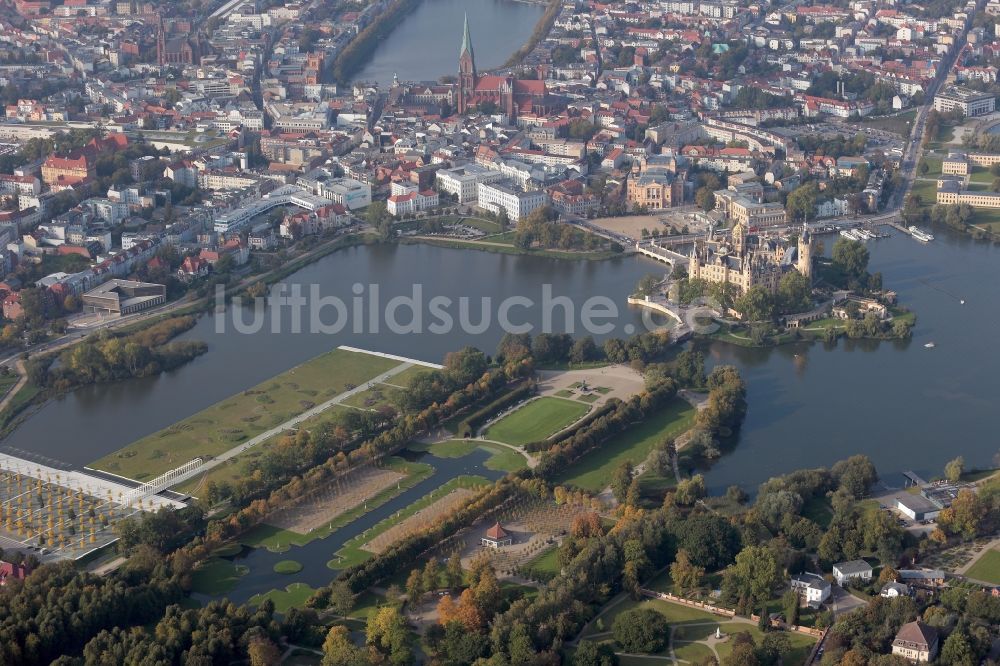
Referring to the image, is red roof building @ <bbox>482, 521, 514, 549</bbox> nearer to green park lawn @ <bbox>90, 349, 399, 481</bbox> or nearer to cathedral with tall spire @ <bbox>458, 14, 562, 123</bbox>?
green park lawn @ <bbox>90, 349, 399, 481</bbox>

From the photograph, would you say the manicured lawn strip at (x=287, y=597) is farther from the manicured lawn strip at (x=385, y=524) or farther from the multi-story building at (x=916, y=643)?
the multi-story building at (x=916, y=643)

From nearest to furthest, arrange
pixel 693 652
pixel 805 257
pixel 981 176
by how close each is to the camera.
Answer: pixel 693 652
pixel 805 257
pixel 981 176

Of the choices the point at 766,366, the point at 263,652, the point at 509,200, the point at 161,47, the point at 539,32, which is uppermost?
the point at 539,32

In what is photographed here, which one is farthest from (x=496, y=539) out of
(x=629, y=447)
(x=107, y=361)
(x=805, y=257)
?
(x=805, y=257)

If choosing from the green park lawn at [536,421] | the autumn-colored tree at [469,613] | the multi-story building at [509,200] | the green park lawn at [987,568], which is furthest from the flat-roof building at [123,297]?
the green park lawn at [987,568]

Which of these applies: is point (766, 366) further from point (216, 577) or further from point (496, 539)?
point (216, 577)

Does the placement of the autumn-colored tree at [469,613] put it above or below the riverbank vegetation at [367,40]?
below

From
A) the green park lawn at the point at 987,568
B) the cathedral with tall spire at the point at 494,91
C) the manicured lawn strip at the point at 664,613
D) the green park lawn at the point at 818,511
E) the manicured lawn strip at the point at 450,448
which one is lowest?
the manicured lawn strip at the point at 664,613
